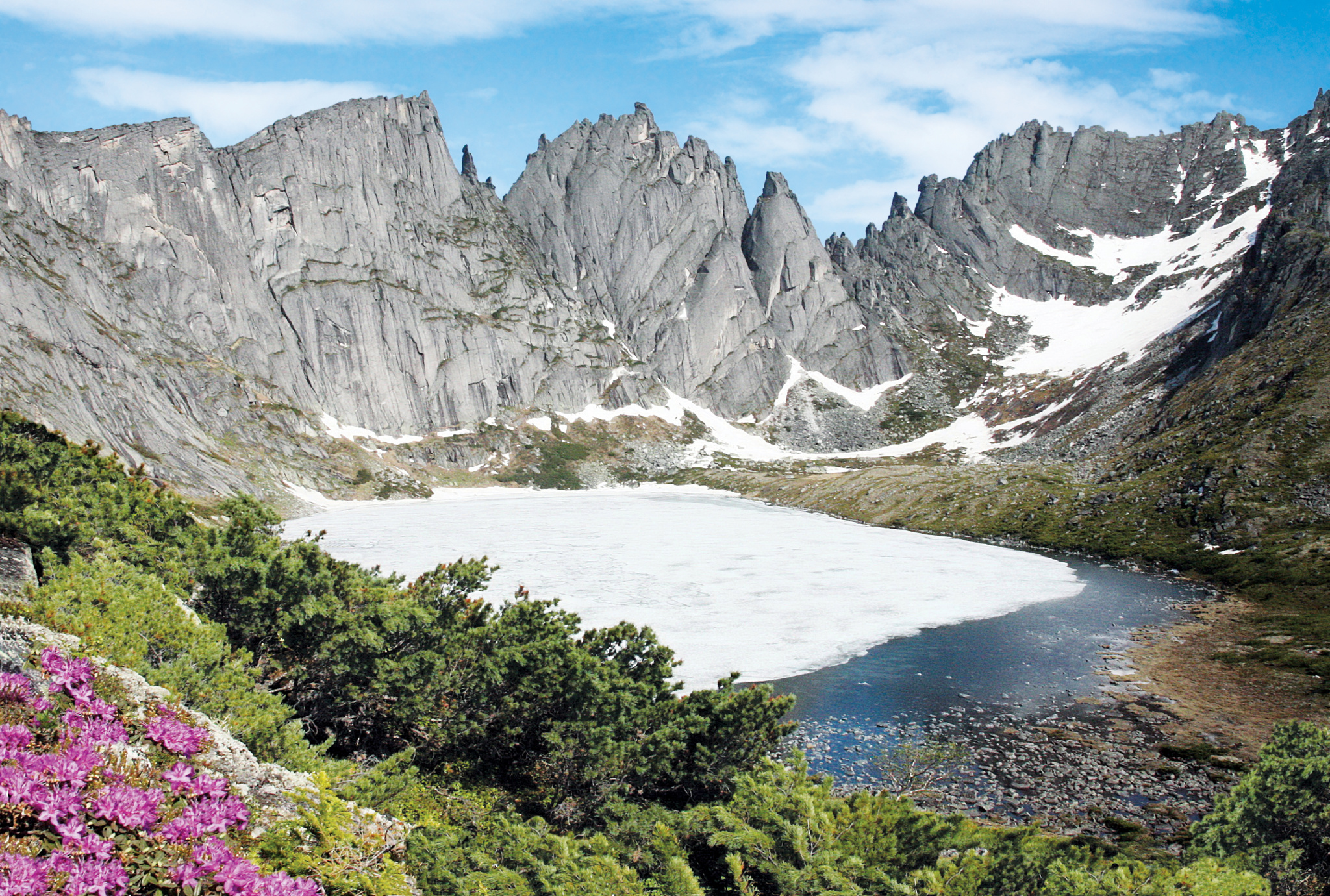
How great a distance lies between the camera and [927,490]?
12031 cm

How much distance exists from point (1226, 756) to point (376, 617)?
117 ft

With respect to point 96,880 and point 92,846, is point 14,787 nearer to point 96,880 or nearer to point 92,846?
point 92,846

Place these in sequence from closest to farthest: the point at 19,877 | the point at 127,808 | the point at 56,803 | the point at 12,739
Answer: the point at 19,877
the point at 56,803
the point at 127,808
the point at 12,739

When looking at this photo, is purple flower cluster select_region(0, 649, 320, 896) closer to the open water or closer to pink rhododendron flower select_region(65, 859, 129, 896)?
pink rhododendron flower select_region(65, 859, 129, 896)

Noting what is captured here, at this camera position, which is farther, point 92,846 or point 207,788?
point 207,788

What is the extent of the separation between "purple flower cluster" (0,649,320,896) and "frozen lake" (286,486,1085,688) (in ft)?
102

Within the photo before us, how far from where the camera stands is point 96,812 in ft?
20.5

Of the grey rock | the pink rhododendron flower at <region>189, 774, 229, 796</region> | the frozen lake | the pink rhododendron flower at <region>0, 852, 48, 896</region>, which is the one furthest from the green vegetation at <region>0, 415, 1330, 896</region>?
the frozen lake

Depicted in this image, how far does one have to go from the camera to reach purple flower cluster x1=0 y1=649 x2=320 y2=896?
5633 mm

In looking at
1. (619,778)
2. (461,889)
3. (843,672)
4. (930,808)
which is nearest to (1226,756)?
(930,808)

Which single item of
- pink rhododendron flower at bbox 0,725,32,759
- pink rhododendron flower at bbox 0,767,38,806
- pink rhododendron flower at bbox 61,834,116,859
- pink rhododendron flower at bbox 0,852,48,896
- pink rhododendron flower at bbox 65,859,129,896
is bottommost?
pink rhododendron flower at bbox 65,859,129,896

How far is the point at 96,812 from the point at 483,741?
17857 mm

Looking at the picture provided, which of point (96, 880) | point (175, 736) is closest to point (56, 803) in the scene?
point (96, 880)

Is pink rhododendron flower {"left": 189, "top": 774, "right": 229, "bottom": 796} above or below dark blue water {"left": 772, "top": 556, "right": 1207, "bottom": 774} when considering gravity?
above
